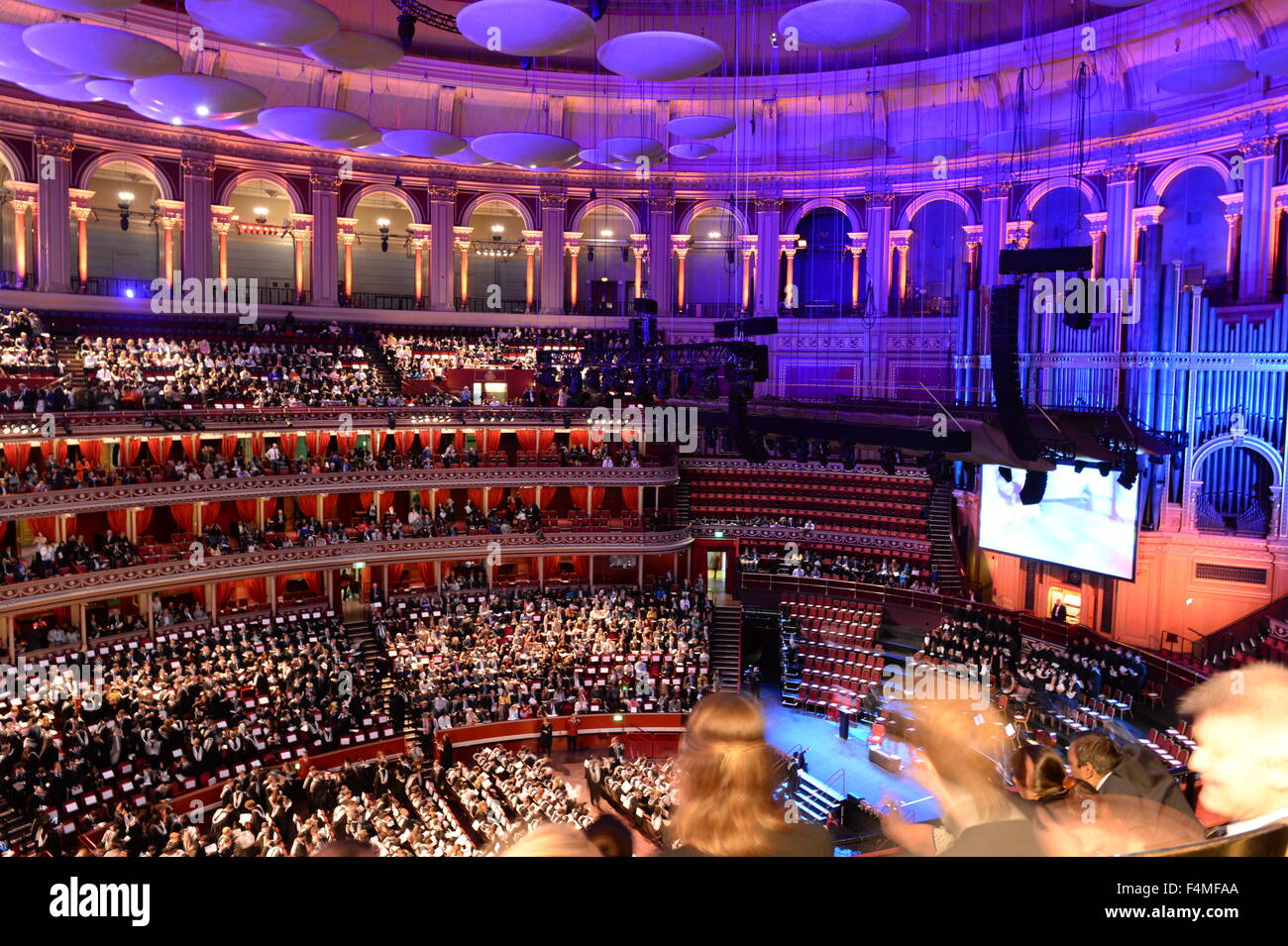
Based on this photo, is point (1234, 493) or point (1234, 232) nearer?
point (1234, 493)

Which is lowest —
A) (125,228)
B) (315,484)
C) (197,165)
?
(315,484)

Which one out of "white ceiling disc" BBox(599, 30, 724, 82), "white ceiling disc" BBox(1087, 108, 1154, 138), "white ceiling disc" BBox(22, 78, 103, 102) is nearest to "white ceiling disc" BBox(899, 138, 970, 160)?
"white ceiling disc" BBox(1087, 108, 1154, 138)

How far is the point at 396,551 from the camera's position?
2916 cm

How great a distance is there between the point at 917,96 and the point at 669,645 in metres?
21.2

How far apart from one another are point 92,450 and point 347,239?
12899 mm

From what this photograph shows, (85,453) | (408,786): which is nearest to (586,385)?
(408,786)

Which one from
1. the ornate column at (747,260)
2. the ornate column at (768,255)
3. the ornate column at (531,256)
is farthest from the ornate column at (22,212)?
the ornate column at (768,255)

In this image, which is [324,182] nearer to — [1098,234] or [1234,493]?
[1098,234]

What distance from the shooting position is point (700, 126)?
60.3 feet

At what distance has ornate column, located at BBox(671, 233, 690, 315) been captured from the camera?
37.2 m

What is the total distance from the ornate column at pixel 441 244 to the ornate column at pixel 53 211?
39.3ft

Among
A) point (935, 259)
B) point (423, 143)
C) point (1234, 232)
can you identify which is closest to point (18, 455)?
point (423, 143)
